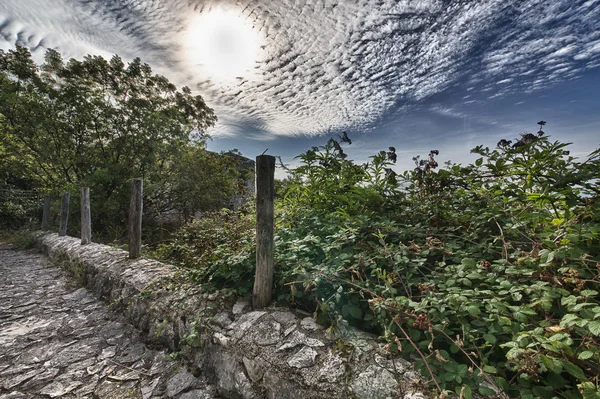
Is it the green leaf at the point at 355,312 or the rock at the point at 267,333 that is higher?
the green leaf at the point at 355,312

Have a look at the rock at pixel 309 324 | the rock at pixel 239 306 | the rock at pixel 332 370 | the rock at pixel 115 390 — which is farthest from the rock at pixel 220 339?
the rock at pixel 332 370

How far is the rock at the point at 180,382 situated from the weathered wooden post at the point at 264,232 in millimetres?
921

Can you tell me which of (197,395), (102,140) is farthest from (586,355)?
(102,140)

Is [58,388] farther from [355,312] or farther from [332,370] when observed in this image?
[355,312]

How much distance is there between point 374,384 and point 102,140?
1472cm

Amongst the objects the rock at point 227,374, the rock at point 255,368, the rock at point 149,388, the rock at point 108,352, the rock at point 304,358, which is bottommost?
the rock at point 149,388

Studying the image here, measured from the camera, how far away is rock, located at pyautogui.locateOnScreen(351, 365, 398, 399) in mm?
1558

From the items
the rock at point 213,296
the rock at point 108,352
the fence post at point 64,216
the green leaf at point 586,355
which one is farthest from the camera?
the fence post at point 64,216

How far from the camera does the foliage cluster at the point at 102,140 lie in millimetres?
10633

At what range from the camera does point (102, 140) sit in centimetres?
1199

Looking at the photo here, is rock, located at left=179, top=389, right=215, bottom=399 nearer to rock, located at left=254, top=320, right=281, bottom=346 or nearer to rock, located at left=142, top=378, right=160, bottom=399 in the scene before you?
rock, located at left=142, top=378, right=160, bottom=399

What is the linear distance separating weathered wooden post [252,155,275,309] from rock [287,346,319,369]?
72 cm

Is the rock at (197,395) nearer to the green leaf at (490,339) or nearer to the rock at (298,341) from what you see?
the rock at (298,341)

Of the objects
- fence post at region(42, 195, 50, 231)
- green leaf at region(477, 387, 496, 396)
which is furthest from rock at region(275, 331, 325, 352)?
fence post at region(42, 195, 50, 231)
